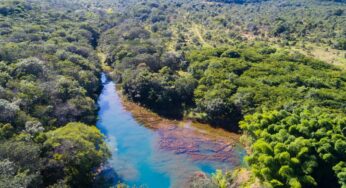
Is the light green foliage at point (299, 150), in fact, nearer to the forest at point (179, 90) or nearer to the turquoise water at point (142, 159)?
the forest at point (179, 90)

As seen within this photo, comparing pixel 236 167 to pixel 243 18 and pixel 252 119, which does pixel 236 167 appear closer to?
pixel 252 119

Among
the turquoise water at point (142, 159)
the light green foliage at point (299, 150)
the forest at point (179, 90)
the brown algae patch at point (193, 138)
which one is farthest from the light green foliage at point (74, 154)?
the light green foliage at point (299, 150)

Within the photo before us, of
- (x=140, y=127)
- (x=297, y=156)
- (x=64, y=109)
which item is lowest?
(x=140, y=127)

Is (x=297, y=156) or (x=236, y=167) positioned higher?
(x=297, y=156)

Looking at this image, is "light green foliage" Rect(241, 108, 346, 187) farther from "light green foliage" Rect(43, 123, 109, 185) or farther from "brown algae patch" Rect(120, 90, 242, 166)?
"light green foliage" Rect(43, 123, 109, 185)

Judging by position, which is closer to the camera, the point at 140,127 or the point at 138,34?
the point at 140,127

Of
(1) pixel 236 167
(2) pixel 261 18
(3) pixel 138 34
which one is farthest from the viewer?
(2) pixel 261 18

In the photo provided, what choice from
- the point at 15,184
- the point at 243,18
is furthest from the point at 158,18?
the point at 15,184
